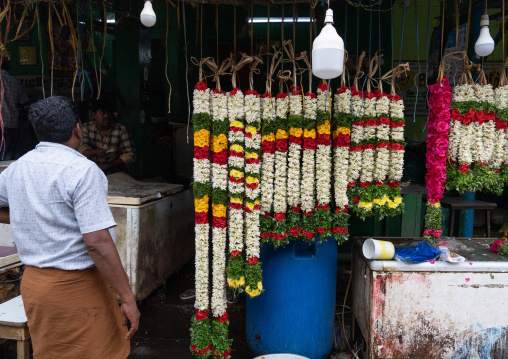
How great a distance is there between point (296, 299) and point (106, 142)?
3.74 metres

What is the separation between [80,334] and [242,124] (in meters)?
1.84

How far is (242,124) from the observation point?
3.07m

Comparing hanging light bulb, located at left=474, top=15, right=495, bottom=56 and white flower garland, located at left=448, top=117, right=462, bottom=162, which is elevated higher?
hanging light bulb, located at left=474, top=15, right=495, bottom=56

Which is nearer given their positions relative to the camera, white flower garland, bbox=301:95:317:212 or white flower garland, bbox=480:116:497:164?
white flower garland, bbox=301:95:317:212

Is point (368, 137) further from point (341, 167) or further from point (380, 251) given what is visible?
point (380, 251)

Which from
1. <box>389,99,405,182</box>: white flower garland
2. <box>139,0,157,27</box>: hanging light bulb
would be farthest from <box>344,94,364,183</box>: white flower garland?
<box>139,0,157,27</box>: hanging light bulb

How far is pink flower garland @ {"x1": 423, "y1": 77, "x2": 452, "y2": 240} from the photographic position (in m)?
3.12

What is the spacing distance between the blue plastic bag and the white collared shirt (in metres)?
2.22

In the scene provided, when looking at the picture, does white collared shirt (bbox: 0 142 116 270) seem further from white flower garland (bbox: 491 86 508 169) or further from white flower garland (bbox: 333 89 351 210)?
white flower garland (bbox: 491 86 508 169)

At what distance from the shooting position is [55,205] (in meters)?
2.10

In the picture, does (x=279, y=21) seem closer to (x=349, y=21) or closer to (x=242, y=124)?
(x=349, y=21)

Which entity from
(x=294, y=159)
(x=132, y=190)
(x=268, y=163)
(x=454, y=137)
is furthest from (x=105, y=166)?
(x=454, y=137)

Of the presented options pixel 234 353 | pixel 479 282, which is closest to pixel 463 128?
pixel 479 282

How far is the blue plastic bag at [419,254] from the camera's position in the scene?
9.81ft
